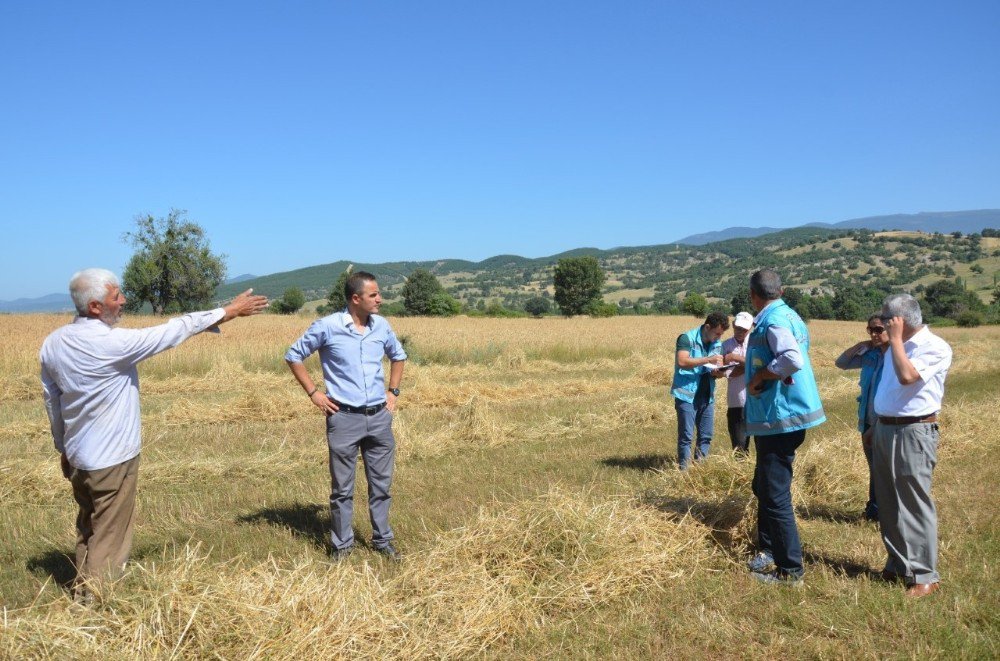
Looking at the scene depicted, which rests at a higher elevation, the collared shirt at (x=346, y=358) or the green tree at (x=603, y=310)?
the collared shirt at (x=346, y=358)

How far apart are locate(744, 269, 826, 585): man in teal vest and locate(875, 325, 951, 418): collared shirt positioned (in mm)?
489

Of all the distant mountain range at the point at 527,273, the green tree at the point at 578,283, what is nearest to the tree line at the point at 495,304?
the green tree at the point at 578,283

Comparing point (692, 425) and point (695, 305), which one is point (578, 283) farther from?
point (692, 425)

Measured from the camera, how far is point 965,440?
28.7ft

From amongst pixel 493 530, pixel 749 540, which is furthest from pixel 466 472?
pixel 749 540

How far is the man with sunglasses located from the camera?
6046 millimetres

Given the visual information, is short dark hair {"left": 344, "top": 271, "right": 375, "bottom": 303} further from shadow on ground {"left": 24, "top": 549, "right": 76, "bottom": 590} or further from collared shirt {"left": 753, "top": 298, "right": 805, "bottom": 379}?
collared shirt {"left": 753, "top": 298, "right": 805, "bottom": 379}

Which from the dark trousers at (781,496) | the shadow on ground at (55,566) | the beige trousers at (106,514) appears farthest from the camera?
the shadow on ground at (55,566)

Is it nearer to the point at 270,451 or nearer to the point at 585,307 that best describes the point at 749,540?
the point at 270,451

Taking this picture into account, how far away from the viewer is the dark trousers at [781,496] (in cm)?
463

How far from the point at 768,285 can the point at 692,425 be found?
3.20 m

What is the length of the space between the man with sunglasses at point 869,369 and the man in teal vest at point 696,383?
1.34 metres

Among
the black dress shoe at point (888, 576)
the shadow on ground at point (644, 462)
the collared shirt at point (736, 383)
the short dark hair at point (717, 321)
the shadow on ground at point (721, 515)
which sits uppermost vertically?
the short dark hair at point (717, 321)

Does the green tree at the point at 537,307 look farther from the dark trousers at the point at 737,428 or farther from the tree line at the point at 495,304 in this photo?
the dark trousers at the point at 737,428
